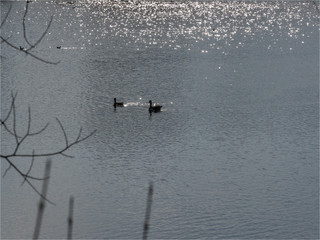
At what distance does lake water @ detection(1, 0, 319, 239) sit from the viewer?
2250 centimetres

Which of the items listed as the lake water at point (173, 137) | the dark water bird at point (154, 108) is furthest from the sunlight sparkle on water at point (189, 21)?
the dark water bird at point (154, 108)

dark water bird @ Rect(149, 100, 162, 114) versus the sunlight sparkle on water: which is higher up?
the sunlight sparkle on water

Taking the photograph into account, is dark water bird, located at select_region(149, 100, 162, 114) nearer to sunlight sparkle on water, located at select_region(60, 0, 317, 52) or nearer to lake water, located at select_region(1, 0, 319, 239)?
lake water, located at select_region(1, 0, 319, 239)

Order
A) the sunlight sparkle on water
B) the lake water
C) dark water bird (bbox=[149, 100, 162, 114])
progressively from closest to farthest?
1. the lake water
2. dark water bird (bbox=[149, 100, 162, 114])
3. the sunlight sparkle on water

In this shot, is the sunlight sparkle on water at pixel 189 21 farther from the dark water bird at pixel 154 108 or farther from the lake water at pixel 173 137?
the dark water bird at pixel 154 108

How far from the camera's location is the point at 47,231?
2155cm

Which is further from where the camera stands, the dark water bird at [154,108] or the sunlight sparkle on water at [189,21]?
the sunlight sparkle on water at [189,21]

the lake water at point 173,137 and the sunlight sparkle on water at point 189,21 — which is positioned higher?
the sunlight sparkle on water at point 189,21

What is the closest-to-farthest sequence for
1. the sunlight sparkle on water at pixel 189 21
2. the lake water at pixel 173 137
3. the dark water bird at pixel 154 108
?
the lake water at pixel 173 137, the dark water bird at pixel 154 108, the sunlight sparkle on water at pixel 189 21

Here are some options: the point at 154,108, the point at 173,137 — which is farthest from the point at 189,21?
the point at 173,137

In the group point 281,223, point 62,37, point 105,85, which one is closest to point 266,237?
point 281,223

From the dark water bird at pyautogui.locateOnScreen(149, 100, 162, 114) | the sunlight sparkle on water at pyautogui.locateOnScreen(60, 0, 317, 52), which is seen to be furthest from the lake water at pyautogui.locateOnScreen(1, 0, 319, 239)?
the sunlight sparkle on water at pyautogui.locateOnScreen(60, 0, 317, 52)

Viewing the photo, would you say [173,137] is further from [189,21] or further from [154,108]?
[189,21]

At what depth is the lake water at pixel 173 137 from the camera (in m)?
22.5
